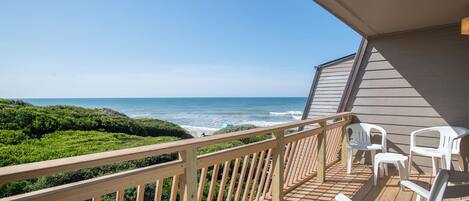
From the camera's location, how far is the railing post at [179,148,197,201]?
5.96ft

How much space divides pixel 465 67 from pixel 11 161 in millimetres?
8949

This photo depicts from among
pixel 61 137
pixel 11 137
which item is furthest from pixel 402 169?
pixel 11 137

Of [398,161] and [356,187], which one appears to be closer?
[398,161]

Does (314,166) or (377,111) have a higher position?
(377,111)

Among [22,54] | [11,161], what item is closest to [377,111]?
[11,161]

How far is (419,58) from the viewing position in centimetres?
422

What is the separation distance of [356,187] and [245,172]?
1.75 m

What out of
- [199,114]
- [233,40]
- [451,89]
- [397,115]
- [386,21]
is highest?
[233,40]

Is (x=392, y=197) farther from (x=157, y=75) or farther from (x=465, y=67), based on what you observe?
(x=157, y=75)

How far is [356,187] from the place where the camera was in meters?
3.61

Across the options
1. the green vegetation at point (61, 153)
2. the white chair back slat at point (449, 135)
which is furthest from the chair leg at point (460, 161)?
the green vegetation at point (61, 153)

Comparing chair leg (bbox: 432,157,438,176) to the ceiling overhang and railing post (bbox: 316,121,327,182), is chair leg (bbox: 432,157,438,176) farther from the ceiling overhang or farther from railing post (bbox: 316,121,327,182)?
the ceiling overhang

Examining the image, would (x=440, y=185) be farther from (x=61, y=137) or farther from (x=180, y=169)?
(x=61, y=137)

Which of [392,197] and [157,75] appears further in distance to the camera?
[157,75]
